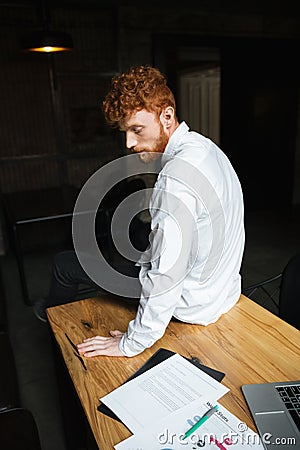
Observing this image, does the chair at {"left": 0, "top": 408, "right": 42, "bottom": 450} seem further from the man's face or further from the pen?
the man's face

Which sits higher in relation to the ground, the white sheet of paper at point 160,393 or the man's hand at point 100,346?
the man's hand at point 100,346

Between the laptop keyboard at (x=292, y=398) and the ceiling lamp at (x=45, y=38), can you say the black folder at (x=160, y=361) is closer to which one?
the laptop keyboard at (x=292, y=398)

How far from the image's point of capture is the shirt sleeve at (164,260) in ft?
3.27

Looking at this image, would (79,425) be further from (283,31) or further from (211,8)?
(283,31)

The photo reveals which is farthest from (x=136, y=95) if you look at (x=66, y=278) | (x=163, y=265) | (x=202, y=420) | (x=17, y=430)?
(x=66, y=278)

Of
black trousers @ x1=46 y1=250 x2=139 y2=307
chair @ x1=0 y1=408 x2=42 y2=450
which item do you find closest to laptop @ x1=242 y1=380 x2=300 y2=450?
chair @ x1=0 y1=408 x2=42 y2=450

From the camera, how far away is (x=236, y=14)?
14.7 ft

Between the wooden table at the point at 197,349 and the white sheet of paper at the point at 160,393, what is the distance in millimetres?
28

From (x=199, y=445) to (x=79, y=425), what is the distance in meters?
0.87

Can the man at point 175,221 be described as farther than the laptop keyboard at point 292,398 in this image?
Yes

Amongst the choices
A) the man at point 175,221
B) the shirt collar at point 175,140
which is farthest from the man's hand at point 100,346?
the shirt collar at point 175,140

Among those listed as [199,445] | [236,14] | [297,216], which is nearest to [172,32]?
[236,14]

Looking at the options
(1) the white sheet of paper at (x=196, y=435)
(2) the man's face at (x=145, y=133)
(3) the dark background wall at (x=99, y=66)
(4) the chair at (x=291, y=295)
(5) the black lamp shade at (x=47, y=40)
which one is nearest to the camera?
(1) the white sheet of paper at (x=196, y=435)

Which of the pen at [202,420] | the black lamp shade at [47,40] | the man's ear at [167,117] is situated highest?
the black lamp shade at [47,40]
